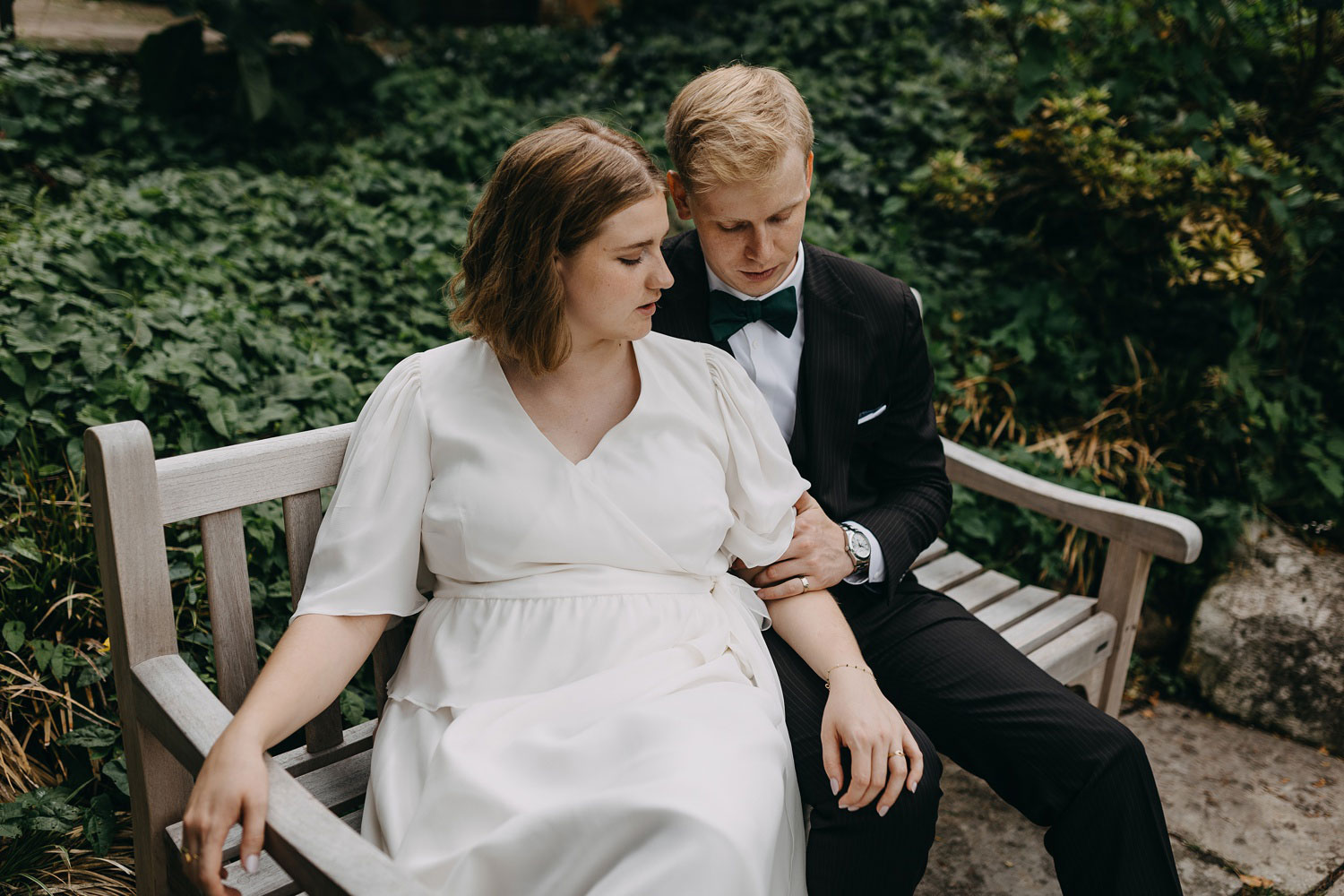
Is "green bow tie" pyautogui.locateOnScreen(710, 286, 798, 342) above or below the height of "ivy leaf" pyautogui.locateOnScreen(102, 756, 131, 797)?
above

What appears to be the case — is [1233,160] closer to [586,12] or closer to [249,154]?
[249,154]

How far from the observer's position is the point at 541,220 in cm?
184

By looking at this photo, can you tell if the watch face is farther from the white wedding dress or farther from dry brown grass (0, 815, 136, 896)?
dry brown grass (0, 815, 136, 896)

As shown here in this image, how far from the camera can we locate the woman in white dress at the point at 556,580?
1602 millimetres

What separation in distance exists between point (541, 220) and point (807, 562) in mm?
891

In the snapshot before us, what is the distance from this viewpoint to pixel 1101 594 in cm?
290

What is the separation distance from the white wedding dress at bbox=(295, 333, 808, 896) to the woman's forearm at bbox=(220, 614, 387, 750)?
4cm

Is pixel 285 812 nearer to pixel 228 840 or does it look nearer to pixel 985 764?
pixel 228 840

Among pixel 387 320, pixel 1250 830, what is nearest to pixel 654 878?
pixel 1250 830

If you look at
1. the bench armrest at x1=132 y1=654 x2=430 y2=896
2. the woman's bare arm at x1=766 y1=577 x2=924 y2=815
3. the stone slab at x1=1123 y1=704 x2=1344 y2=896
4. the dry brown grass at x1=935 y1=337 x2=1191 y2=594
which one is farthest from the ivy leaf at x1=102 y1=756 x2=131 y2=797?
the dry brown grass at x1=935 y1=337 x2=1191 y2=594

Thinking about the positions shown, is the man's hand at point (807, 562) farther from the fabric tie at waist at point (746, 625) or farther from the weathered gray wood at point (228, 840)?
the weathered gray wood at point (228, 840)

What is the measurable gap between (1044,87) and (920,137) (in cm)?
78

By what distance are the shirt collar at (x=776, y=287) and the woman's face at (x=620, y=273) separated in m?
0.44

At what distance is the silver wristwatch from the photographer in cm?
228
